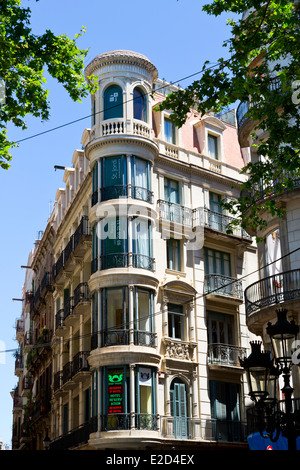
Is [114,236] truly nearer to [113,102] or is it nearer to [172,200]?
[172,200]

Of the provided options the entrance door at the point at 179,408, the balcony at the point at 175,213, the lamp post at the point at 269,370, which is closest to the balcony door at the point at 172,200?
the balcony at the point at 175,213

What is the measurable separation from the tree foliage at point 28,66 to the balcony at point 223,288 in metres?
16.0

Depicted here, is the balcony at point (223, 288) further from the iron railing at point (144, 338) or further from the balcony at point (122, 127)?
the balcony at point (122, 127)

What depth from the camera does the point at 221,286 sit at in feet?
103

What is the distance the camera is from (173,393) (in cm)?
2841

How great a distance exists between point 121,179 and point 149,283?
457 centimetres

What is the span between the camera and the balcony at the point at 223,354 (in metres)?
30.1

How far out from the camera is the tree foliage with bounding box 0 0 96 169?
15.3 meters

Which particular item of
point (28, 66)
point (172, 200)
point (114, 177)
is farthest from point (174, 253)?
point (28, 66)

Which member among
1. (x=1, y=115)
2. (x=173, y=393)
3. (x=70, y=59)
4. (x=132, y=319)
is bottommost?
(x=173, y=393)

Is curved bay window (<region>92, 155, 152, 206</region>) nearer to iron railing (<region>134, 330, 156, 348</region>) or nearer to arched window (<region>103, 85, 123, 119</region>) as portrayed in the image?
arched window (<region>103, 85, 123, 119</region>)
